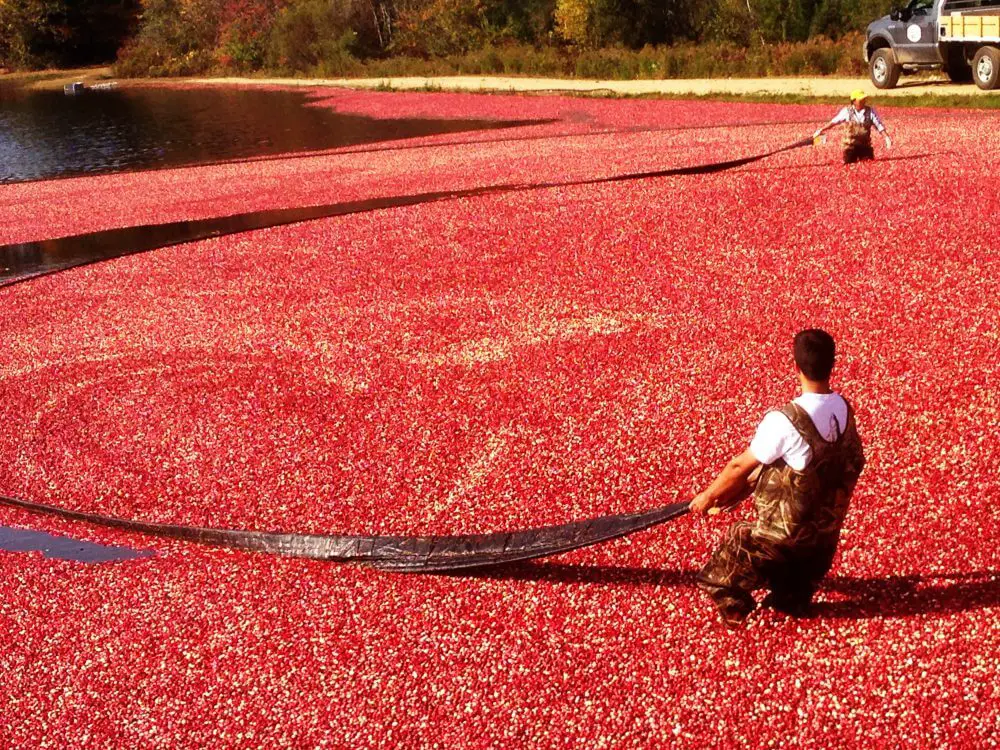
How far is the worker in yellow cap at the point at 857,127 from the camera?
15.7 metres

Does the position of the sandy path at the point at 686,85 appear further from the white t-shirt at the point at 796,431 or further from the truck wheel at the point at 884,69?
the white t-shirt at the point at 796,431

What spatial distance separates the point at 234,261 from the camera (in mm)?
15852

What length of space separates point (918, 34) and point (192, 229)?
1929cm

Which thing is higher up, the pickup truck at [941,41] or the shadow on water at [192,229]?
the pickup truck at [941,41]

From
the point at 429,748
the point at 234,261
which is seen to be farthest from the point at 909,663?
the point at 234,261

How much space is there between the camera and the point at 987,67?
2588 cm

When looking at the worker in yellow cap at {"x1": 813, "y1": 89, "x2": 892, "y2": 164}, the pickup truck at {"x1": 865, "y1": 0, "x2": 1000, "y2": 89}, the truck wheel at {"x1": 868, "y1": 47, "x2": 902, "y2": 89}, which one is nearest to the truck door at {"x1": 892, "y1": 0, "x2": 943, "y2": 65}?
the pickup truck at {"x1": 865, "y1": 0, "x2": 1000, "y2": 89}

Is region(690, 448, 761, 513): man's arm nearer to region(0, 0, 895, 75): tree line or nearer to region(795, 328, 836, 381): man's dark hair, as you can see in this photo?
region(795, 328, 836, 381): man's dark hair

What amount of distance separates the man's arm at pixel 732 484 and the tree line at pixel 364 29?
38.7m

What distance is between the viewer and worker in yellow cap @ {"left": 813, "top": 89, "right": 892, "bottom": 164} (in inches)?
620

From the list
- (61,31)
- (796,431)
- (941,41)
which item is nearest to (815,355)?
(796,431)

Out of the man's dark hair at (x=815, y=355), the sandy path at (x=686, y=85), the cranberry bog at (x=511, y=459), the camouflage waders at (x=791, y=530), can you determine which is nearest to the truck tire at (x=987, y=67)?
the sandy path at (x=686, y=85)

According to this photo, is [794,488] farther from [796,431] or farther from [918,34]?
[918,34]

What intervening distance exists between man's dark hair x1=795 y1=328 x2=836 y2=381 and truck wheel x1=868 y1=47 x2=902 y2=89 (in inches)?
1076
